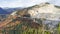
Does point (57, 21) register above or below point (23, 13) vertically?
below

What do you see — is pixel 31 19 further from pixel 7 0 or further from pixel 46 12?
pixel 7 0

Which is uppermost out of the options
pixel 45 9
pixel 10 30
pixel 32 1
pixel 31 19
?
pixel 32 1

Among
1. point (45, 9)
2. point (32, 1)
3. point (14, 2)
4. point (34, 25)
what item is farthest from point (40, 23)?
point (14, 2)

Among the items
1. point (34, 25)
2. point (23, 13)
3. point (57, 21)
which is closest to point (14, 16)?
point (23, 13)

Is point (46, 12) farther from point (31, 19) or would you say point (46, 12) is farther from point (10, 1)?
point (10, 1)

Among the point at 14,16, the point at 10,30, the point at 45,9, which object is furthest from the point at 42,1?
the point at 10,30

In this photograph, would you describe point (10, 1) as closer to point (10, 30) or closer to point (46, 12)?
point (10, 30)

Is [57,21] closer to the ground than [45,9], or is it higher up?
closer to the ground
